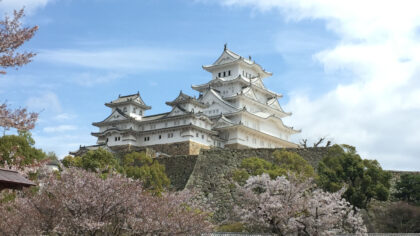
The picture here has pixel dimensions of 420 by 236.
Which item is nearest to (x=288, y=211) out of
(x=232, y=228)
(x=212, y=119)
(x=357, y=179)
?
(x=232, y=228)

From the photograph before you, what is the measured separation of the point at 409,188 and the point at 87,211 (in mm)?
23056

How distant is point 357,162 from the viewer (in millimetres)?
26141

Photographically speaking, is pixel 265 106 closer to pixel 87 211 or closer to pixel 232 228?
pixel 232 228

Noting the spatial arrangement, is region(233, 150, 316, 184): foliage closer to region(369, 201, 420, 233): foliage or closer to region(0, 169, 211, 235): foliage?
region(369, 201, 420, 233): foliage

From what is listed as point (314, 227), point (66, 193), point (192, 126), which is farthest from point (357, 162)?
point (192, 126)

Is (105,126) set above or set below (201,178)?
above

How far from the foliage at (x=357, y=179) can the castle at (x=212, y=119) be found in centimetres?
2028

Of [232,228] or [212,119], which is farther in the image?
[212,119]

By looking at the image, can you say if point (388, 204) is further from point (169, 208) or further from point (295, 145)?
point (295, 145)

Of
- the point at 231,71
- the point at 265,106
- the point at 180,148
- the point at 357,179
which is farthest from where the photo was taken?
the point at 231,71

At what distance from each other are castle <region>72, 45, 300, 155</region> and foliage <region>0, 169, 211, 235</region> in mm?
30870

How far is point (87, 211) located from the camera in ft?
40.4

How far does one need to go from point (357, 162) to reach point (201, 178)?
1154 centimetres

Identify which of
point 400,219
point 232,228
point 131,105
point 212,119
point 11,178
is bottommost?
point 232,228
